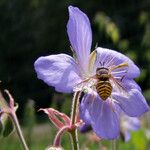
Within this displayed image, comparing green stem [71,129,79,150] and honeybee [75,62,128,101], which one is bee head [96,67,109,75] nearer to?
honeybee [75,62,128,101]

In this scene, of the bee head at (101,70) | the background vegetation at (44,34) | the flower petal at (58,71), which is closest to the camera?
the flower petal at (58,71)

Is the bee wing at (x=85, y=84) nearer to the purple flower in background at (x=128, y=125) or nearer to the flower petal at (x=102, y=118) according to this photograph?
the flower petal at (x=102, y=118)

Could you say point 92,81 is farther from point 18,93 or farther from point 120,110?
point 18,93

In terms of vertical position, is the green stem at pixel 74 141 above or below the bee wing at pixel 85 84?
below

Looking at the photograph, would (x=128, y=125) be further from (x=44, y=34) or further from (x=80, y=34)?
(x=44, y=34)

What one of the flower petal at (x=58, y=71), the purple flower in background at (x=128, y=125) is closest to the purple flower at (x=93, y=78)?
the flower petal at (x=58, y=71)

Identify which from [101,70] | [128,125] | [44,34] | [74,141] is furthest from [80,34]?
[44,34]

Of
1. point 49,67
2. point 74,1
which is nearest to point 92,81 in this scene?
point 49,67
